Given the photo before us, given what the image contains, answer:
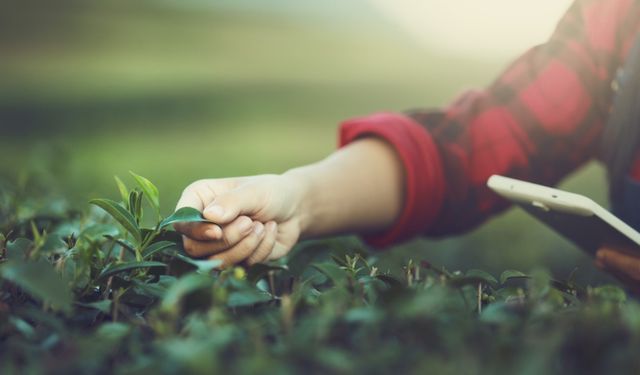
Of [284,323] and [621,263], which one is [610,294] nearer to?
[284,323]

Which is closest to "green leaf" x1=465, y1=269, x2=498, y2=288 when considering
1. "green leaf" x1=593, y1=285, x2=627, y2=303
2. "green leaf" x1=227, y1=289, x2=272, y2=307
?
"green leaf" x1=593, y1=285, x2=627, y2=303

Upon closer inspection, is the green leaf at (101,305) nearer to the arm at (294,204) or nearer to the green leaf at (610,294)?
the arm at (294,204)

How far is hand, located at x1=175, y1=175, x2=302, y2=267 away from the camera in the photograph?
3.89 feet

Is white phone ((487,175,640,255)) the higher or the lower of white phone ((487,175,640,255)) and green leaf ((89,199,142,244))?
the lower

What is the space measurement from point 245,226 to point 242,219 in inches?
0.7

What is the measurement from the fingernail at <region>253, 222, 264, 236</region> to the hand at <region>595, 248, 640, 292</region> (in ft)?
2.30

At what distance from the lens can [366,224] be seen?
1.76 metres

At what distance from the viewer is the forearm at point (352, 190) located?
60.8 inches

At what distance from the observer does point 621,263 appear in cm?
148

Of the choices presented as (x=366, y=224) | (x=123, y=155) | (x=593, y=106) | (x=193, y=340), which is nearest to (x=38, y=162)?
(x=366, y=224)

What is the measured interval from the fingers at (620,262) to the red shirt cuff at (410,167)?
43 centimetres

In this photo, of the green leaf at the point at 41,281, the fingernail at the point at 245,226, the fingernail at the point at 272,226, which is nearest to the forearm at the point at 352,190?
the fingernail at the point at 272,226

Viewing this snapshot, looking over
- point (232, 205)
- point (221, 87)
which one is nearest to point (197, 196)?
point (232, 205)

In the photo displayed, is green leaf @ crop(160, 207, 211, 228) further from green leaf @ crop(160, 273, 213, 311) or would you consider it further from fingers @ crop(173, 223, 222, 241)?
green leaf @ crop(160, 273, 213, 311)
